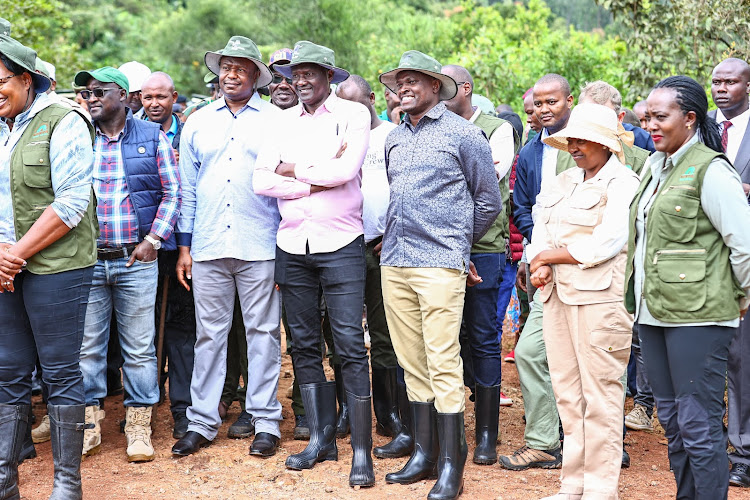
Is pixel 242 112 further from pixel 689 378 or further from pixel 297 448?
pixel 689 378

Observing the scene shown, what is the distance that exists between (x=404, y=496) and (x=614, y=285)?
66.9 inches

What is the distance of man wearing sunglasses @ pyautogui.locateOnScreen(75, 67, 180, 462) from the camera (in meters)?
5.68

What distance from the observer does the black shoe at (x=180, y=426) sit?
605 cm

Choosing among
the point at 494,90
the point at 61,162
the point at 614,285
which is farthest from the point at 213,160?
the point at 494,90

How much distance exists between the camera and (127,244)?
572cm

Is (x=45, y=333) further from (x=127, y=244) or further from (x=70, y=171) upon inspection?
(x=127, y=244)

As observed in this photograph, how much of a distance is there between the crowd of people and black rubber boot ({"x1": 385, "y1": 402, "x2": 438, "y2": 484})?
0.01 metres

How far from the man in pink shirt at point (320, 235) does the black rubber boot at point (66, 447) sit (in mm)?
1287

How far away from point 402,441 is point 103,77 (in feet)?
10.2

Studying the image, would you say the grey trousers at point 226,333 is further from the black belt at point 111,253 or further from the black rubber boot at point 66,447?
the black rubber boot at point 66,447

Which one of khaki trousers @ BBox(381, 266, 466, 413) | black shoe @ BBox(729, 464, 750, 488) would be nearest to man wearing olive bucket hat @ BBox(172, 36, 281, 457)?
khaki trousers @ BBox(381, 266, 466, 413)

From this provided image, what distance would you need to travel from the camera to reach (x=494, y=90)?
15844 millimetres

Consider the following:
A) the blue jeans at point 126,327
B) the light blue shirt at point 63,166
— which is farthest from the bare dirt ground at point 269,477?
the light blue shirt at point 63,166

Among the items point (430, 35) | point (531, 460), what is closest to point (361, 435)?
point (531, 460)
